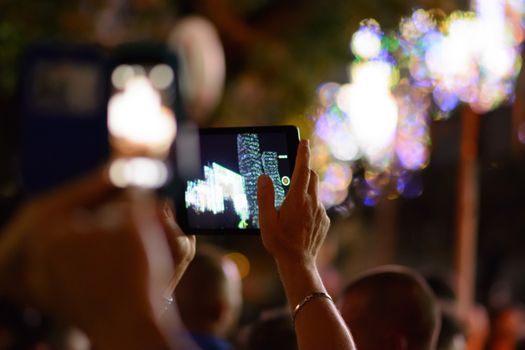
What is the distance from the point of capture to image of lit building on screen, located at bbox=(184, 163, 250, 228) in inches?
104

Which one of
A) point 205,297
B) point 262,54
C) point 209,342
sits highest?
point 262,54

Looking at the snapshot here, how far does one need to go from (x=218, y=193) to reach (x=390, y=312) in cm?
102

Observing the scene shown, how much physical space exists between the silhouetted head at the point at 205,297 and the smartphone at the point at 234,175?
4.66 ft

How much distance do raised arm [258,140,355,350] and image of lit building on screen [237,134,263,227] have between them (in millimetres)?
142

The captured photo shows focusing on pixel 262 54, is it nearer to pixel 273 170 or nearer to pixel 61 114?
pixel 273 170

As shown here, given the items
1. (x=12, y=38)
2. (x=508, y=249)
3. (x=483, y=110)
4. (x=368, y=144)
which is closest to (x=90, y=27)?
(x=12, y=38)

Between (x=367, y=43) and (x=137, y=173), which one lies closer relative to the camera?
(x=137, y=173)

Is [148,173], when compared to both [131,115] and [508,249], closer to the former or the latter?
[131,115]

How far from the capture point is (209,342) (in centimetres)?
386

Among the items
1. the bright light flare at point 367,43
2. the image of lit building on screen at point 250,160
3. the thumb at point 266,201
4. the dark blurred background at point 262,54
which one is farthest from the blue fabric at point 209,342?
the bright light flare at point 367,43

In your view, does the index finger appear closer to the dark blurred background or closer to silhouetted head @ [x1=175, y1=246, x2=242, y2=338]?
the dark blurred background

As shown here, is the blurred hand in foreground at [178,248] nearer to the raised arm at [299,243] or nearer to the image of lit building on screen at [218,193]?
the image of lit building on screen at [218,193]

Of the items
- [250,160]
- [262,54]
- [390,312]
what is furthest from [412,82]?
[250,160]

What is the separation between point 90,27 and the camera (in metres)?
7.38
